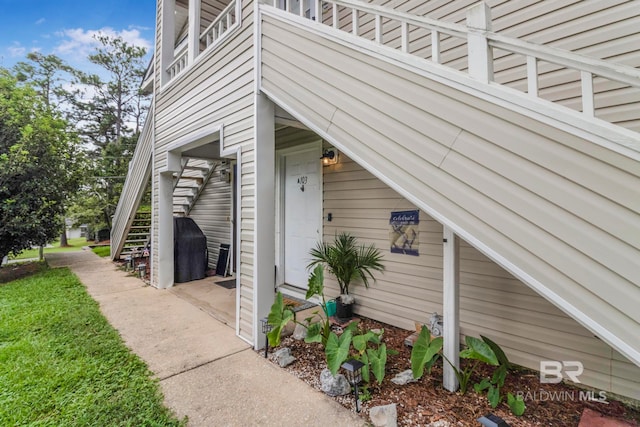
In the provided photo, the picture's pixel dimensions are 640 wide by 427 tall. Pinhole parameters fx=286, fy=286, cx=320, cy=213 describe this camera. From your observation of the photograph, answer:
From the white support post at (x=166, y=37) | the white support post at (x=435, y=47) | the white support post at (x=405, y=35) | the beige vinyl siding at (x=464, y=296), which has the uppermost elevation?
the white support post at (x=166, y=37)

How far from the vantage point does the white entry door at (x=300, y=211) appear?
168 inches

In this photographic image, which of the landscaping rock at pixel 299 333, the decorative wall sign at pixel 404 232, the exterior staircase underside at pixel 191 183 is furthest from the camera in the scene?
the exterior staircase underside at pixel 191 183

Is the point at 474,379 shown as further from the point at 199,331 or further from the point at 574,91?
the point at 199,331

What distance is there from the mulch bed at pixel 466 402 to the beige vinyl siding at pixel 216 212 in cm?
449

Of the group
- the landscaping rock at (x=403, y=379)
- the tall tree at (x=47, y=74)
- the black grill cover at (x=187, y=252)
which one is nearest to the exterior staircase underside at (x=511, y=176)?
the landscaping rock at (x=403, y=379)

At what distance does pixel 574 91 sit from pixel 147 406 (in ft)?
12.7

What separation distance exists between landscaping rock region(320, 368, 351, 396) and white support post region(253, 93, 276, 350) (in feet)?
3.07

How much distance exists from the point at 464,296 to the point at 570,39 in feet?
7.41

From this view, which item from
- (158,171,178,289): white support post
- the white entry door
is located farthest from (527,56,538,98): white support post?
(158,171,178,289): white support post

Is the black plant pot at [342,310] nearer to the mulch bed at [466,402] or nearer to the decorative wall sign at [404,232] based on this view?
the decorative wall sign at [404,232]

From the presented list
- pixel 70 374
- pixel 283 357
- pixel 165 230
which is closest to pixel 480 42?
pixel 283 357

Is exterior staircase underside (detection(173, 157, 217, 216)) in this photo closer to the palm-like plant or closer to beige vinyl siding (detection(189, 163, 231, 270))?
beige vinyl siding (detection(189, 163, 231, 270))

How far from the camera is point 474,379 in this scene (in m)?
2.28

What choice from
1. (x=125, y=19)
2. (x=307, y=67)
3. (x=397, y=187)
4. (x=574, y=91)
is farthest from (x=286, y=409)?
(x=125, y=19)
